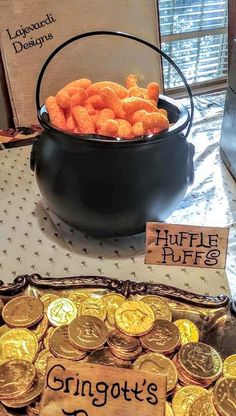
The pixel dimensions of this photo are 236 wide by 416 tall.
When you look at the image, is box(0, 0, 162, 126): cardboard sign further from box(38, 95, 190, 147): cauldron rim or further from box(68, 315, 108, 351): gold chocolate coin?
box(68, 315, 108, 351): gold chocolate coin

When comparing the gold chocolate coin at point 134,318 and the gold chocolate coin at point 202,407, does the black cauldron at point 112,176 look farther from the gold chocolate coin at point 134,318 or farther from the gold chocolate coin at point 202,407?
the gold chocolate coin at point 202,407

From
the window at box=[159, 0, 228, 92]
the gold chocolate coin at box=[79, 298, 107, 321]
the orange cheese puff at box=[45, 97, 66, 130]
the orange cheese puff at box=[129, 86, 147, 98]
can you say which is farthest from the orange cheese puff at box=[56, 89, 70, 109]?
the window at box=[159, 0, 228, 92]

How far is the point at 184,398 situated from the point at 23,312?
23cm

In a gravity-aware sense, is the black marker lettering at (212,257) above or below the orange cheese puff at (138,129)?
below

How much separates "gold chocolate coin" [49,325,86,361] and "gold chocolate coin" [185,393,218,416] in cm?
14

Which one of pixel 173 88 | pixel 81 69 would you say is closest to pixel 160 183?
pixel 81 69

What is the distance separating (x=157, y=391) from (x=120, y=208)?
35 centimetres

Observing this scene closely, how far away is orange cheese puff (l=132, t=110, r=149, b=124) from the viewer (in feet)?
→ 2.38

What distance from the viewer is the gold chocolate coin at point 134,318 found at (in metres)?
0.57

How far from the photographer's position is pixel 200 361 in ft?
1.77

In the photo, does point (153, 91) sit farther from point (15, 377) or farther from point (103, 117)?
point (15, 377)

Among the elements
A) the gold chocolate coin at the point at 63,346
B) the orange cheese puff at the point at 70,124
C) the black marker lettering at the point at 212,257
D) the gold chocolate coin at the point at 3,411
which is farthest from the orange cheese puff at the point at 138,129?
the gold chocolate coin at the point at 3,411

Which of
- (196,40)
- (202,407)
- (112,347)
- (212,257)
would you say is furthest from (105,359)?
(196,40)

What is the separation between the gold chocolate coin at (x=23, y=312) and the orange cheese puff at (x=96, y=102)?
344mm
